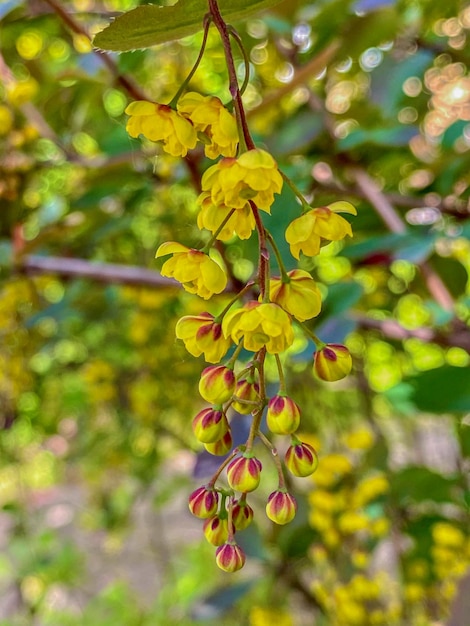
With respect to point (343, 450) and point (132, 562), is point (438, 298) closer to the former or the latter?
point (343, 450)

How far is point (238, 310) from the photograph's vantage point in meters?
0.31

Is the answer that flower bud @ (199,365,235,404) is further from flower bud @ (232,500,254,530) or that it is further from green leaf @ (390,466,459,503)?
green leaf @ (390,466,459,503)

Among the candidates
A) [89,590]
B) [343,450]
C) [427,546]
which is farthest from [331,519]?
[89,590]

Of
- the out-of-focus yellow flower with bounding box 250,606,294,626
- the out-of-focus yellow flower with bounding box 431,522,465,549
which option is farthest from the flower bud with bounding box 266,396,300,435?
the out-of-focus yellow flower with bounding box 250,606,294,626

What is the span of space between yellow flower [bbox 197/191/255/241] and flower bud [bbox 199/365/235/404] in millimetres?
70

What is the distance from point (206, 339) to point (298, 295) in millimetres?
53

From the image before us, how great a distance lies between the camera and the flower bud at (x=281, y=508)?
313mm

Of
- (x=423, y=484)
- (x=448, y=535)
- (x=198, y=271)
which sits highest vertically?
(x=198, y=271)

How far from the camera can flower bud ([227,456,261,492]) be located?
0.31 m

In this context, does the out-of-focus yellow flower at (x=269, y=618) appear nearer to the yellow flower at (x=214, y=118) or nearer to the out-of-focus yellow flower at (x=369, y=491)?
the out-of-focus yellow flower at (x=369, y=491)

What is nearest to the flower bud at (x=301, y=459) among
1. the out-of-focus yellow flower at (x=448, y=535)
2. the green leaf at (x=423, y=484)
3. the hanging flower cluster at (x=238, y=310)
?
the hanging flower cluster at (x=238, y=310)

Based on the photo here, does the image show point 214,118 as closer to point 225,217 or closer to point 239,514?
point 225,217

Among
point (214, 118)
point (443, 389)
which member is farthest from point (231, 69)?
point (443, 389)

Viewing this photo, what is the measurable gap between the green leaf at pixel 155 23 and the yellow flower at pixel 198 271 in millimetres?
108
